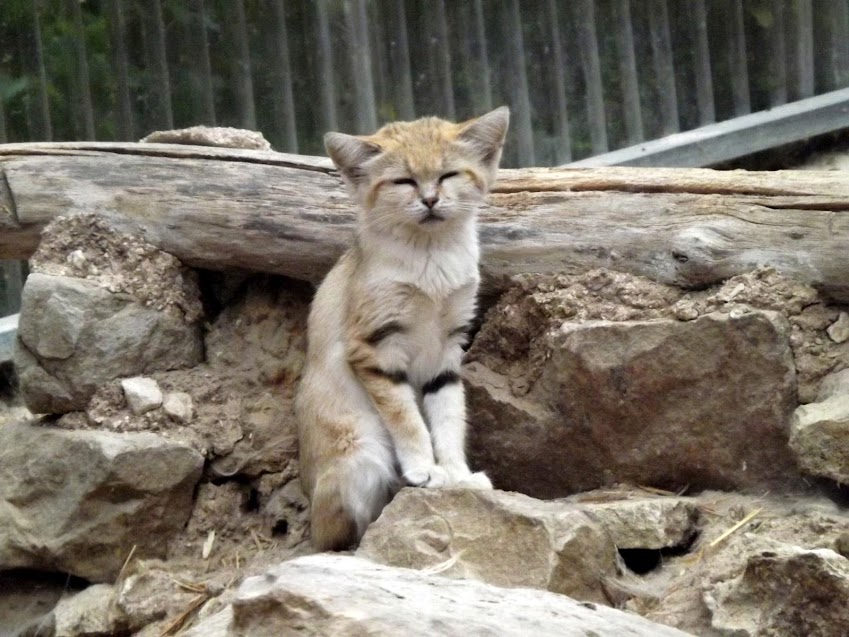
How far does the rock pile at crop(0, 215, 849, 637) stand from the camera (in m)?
4.41

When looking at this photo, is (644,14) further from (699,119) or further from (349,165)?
(349,165)

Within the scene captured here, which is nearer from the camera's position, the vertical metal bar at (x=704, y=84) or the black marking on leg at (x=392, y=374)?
the black marking on leg at (x=392, y=374)

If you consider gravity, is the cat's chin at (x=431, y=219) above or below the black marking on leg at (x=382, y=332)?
above

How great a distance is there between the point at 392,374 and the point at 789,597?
6.62 ft

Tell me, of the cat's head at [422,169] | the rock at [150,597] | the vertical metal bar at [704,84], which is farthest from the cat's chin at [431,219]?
the vertical metal bar at [704,84]

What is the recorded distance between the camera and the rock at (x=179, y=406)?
18.3 feet

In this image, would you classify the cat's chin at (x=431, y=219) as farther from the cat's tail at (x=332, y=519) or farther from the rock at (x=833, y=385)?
the rock at (x=833, y=385)

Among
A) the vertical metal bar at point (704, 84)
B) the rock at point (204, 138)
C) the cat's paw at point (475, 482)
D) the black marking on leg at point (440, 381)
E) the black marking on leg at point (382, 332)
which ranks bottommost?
the cat's paw at point (475, 482)

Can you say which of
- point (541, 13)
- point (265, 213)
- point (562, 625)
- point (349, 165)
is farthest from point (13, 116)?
point (562, 625)

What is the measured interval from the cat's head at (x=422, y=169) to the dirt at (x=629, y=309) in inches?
22.7

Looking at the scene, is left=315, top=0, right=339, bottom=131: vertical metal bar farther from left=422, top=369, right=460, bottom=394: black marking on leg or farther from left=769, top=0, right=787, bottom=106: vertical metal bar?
left=769, top=0, right=787, bottom=106: vertical metal bar

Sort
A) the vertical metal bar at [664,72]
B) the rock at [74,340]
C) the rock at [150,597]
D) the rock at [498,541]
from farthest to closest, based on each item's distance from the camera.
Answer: the vertical metal bar at [664,72], the rock at [74,340], the rock at [150,597], the rock at [498,541]

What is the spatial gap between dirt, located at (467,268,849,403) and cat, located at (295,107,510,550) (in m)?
0.34

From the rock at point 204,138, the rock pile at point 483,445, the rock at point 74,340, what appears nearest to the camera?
the rock pile at point 483,445
